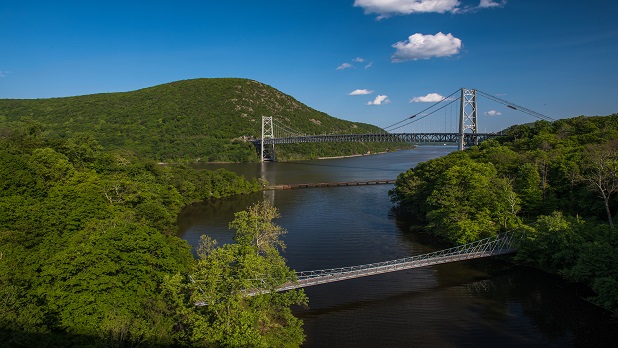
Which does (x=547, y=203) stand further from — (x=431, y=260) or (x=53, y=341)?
(x=53, y=341)

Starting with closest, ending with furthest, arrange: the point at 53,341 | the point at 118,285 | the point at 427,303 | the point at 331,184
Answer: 1. the point at 53,341
2. the point at 118,285
3. the point at 427,303
4. the point at 331,184

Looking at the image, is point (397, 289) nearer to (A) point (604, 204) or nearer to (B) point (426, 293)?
(B) point (426, 293)

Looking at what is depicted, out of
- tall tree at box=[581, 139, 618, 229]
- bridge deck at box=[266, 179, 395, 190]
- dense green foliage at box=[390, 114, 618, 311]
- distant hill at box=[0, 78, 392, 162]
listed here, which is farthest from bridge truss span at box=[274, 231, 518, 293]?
distant hill at box=[0, 78, 392, 162]

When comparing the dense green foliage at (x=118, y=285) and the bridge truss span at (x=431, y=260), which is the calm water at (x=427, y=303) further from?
the dense green foliage at (x=118, y=285)

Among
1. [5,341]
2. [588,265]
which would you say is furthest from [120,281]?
[588,265]

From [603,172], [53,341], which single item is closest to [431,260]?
[603,172]

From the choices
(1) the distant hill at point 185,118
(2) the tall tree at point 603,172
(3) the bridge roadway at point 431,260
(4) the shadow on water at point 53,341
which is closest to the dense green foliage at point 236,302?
(4) the shadow on water at point 53,341

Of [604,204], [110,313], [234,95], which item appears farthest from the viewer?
[234,95]
